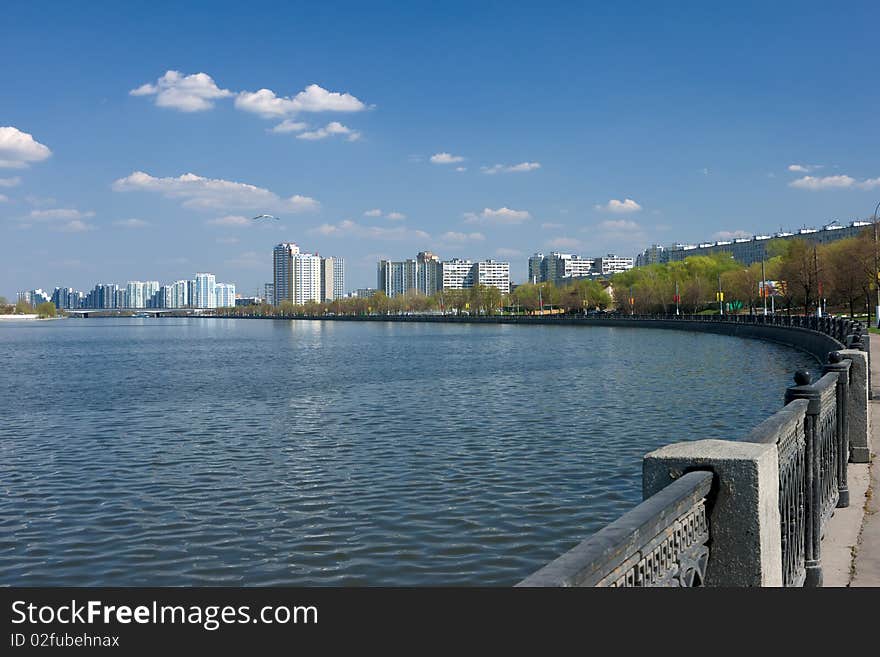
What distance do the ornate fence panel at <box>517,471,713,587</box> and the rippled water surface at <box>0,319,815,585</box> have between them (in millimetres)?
5939

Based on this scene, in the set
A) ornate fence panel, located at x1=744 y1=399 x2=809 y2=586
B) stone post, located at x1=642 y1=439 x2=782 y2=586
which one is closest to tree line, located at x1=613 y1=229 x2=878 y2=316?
ornate fence panel, located at x1=744 y1=399 x2=809 y2=586

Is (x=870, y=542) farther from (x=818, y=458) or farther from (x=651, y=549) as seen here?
(x=651, y=549)

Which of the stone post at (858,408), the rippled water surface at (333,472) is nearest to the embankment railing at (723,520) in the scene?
the stone post at (858,408)

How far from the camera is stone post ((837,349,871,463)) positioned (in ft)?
35.0

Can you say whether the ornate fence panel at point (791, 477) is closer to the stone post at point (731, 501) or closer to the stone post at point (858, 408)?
the stone post at point (731, 501)

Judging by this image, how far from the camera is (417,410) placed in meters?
26.5

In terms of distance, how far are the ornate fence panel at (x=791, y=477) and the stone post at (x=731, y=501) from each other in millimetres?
704

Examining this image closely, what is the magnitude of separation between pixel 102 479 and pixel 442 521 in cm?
753

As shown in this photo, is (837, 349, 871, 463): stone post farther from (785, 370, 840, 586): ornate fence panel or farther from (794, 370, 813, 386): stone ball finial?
(794, 370, 813, 386): stone ball finial

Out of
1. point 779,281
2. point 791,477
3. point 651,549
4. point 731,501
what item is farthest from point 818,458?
point 779,281

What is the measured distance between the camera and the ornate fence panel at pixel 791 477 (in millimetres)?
5363

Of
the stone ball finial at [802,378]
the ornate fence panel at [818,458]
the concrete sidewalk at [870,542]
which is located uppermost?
the stone ball finial at [802,378]
